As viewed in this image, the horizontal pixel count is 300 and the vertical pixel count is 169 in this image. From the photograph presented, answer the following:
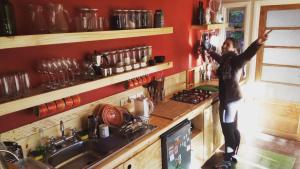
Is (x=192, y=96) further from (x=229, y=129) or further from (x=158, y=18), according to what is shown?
(x=158, y=18)

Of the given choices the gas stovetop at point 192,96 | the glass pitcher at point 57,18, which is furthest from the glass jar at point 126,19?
the gas stovetop at point 192,96

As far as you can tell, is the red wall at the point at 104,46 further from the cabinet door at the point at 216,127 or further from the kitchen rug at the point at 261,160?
the kitchen rug at the point at 261,160

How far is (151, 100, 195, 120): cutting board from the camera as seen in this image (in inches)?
98.4

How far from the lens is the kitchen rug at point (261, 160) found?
3141 mm

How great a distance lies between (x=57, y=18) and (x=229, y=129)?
240 cm

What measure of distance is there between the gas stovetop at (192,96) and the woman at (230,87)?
22cm

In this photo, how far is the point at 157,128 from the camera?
2.21 m

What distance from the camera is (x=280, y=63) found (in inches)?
150

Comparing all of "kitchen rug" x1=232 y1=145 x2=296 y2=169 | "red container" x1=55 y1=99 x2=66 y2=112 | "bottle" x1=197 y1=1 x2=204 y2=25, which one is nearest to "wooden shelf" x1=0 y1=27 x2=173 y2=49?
"red container" x1=55 y1=99 x2=66 y2=112

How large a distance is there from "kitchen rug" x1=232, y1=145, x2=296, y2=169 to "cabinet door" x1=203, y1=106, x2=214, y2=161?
41cm

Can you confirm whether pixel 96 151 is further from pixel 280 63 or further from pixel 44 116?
pixel 280 63

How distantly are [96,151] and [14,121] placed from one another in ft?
2.15

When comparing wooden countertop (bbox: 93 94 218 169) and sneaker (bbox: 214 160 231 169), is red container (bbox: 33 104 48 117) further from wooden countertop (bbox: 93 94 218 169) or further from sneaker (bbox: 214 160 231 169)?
sneaker (bbox: 214 160 231 169)

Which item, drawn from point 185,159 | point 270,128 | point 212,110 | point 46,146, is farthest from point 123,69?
point 270,128
